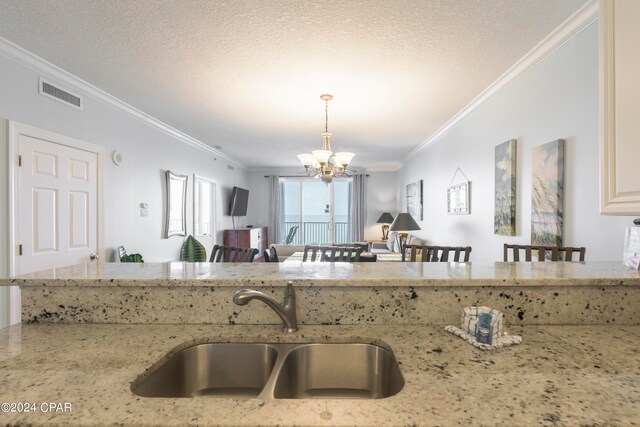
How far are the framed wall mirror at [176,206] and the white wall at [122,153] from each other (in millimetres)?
92

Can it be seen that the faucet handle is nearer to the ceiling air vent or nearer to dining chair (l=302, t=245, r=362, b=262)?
dining chair (l=302, t=245, r=362, b=262)

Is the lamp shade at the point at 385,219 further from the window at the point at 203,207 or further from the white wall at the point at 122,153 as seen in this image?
the white wall at the point at 122,153

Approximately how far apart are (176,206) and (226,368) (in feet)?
13.8

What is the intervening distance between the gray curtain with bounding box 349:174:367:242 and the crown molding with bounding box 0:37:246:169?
4623 mm

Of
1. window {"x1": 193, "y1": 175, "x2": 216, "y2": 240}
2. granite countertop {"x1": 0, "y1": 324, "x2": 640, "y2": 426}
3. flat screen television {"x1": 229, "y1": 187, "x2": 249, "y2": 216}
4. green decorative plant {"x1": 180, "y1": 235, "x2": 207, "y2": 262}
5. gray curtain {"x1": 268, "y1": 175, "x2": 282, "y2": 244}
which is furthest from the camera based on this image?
gray curtain {"x1": 268, "y1": 175, "x2": 282, "y2": 244}

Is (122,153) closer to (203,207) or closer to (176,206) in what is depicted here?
(176,206)

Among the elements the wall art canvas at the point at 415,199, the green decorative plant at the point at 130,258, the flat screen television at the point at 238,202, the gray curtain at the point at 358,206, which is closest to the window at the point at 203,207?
the flat screen television at the point at 238,202

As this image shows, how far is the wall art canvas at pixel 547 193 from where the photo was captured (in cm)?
224

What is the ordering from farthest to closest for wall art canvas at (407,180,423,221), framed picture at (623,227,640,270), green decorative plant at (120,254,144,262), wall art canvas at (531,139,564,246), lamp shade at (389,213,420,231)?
wall art canvas at (407,180,423,221)
lamp shade at (389,213,420,231)
green decorative plant at (120,254,144,262)
wall art canvas at (531,139,564,246)
framed picture at (623,227,640,270)

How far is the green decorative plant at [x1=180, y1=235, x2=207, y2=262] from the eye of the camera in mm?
4852

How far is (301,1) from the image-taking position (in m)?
1.83

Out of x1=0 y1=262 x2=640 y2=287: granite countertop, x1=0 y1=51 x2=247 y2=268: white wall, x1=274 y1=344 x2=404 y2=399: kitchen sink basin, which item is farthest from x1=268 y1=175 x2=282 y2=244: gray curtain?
x1=274 y1=344 x2=404 y2=399: kitchen sink basin

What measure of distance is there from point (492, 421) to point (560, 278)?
70 cm

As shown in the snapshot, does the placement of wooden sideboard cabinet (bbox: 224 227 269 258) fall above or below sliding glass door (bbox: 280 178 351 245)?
below
